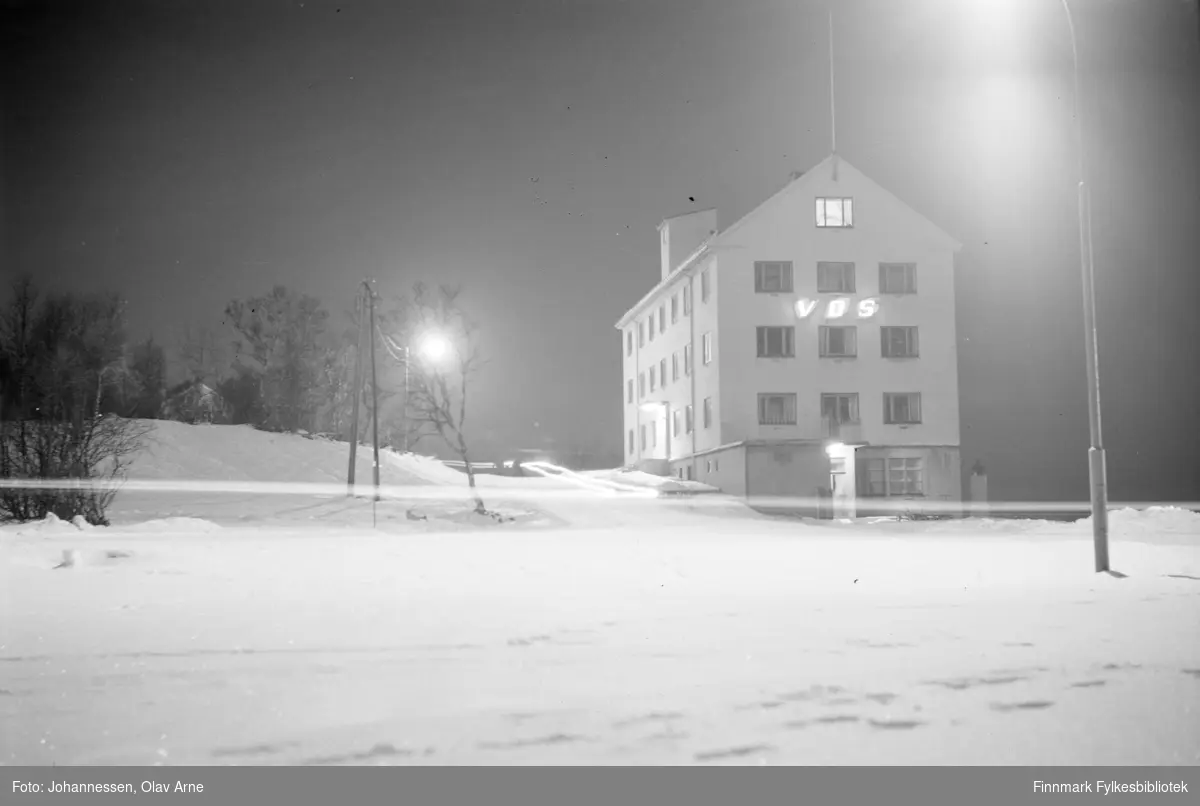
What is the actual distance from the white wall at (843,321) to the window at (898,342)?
10.2 inches

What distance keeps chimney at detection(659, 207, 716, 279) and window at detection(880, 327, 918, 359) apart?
1346 centimetres

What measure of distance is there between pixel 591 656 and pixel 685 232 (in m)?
50.1

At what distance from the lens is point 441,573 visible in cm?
1560

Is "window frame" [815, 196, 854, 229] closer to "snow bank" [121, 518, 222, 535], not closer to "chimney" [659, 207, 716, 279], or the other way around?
"chimney" [659, 207, 716, 279]

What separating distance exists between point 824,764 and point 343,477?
120ft

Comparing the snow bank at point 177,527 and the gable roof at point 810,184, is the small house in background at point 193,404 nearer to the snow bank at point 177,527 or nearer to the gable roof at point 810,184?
the gable roof at point 810,184

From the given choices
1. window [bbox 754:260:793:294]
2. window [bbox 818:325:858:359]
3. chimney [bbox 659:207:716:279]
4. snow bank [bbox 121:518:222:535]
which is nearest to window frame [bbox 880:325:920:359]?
window [bbox 818:325:858:359]

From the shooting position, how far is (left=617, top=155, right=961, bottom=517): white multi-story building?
44750mm

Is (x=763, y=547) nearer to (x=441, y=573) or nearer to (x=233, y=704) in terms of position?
(x=441, y=573)

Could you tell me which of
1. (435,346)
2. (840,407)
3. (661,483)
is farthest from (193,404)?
(840,407)

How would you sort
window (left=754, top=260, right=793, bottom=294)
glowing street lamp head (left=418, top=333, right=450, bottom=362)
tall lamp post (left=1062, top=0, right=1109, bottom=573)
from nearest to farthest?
tall lamp post (left=1062, top=0, right=1109, bottom=573), glowing street lamp head (left=418, top=333, right=450, bottom=362), window (left=754, top=260, right=793, bottom=294)

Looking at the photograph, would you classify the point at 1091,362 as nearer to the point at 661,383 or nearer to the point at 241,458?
the point at 241,458

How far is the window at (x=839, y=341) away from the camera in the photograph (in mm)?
45281

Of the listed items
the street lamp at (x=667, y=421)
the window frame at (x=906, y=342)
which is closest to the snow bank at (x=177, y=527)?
the window frame at (x=906, y=342)
